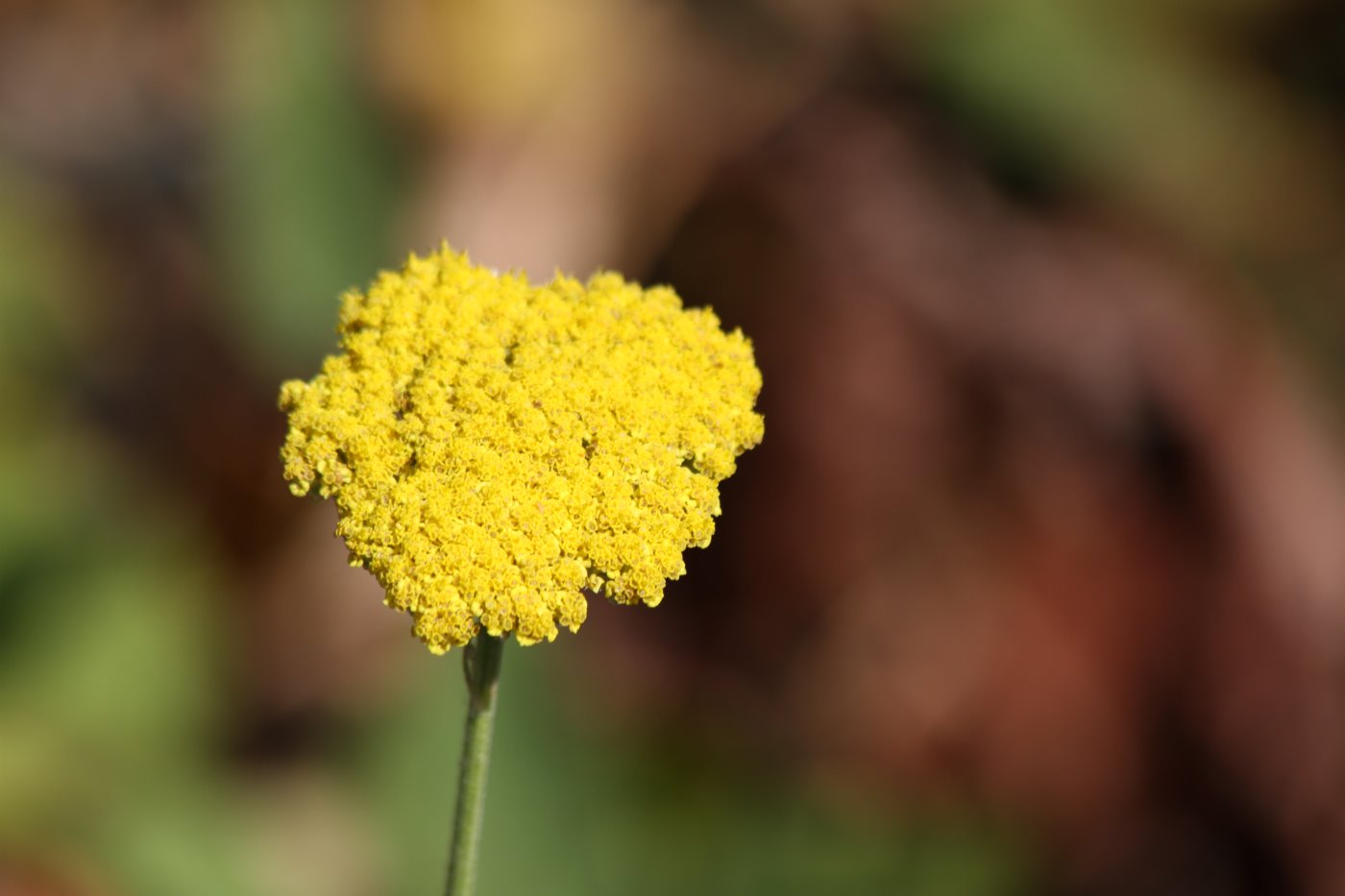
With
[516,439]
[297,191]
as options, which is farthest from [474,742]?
[297,191]

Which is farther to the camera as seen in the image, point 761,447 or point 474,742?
point 761,447

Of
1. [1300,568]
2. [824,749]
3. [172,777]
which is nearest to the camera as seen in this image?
[172,777]

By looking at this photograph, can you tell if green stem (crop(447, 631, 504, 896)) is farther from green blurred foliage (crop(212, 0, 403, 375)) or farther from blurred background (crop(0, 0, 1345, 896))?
green blurred foliage (crop(212, 0, 403, 375))

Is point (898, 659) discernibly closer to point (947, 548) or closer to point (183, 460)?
point (947, 548)

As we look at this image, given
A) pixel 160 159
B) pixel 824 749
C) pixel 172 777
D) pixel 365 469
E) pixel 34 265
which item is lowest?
pixel 365 469

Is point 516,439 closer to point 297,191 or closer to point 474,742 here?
point 474,742

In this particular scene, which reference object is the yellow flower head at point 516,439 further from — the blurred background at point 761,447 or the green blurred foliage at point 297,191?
the green blurred foliage at point 297,191

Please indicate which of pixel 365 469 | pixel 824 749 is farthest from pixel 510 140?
pixel 365 469

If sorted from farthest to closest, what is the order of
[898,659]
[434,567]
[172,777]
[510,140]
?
[510,140] < [898,659] < [172,777] < [434,567]
